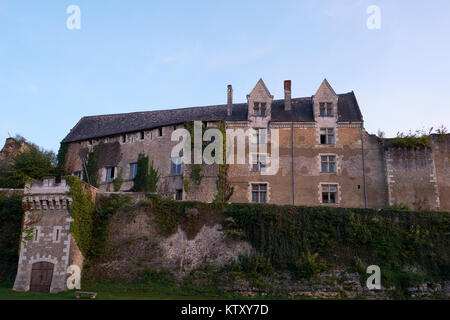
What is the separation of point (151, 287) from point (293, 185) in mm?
14153

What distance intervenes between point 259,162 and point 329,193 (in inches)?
219

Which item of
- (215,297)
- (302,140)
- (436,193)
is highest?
(302,140)

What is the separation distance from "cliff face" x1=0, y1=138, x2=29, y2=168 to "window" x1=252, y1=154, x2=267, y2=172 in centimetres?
2007

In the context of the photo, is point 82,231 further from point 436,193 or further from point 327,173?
point 436,193

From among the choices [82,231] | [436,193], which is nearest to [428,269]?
[436,193]

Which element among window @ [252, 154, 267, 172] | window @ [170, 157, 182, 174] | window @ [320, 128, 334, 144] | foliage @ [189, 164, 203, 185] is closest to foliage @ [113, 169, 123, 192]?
window @ [170, 157, 182, 174]

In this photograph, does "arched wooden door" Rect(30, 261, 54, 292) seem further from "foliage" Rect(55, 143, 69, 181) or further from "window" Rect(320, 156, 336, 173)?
"window" Rect(320, 156, 336, 173)

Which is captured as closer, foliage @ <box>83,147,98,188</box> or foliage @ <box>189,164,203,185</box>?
foliage @ <box>189,164,203,185</box>

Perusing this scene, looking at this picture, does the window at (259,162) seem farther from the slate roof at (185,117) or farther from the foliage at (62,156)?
the foliage at (62,156)

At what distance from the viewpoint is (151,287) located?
26.3m

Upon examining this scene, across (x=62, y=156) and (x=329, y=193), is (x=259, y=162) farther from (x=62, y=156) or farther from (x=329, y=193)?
(x=62, y=156)

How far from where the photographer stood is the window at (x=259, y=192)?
36.0m

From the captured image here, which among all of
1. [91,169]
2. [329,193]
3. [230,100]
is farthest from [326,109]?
[91,169]

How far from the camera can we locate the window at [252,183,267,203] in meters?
36.0
